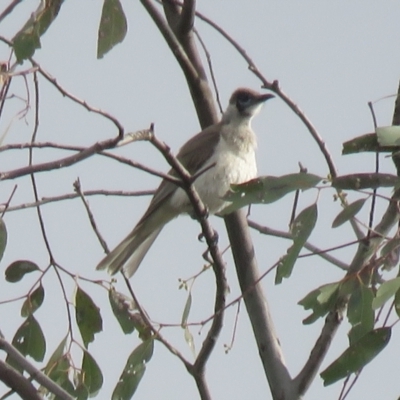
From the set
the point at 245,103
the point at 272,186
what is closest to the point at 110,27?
the point at 272,186

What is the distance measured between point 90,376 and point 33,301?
0.28m

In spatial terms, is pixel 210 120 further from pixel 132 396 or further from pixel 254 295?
pixel 132 396

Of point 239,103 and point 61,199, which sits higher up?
point 239,103

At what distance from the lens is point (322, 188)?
2762 millimetres

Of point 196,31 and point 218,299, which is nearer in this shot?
point 218,299

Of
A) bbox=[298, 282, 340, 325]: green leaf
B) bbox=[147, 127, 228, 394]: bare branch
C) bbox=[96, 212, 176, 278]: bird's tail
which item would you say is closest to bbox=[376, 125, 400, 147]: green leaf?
bbox=[298, 282, 340, 325]: green leaf

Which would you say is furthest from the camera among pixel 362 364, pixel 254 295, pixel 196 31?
pixel 196 31

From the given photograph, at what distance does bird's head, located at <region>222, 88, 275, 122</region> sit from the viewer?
5.44 metres

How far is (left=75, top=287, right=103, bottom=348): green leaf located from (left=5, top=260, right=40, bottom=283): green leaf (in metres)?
0.15

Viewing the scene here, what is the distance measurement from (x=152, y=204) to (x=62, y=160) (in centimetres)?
253

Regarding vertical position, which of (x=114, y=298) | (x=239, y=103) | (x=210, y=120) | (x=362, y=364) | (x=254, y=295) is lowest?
(x=362, y=364)

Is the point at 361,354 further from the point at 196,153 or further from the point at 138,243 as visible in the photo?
the point at 196,153

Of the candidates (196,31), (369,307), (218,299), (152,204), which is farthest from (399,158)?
(152,204)

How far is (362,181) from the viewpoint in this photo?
8.77 ft
